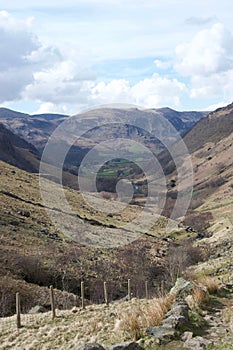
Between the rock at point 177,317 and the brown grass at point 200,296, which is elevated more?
the brown grass at point 200,296

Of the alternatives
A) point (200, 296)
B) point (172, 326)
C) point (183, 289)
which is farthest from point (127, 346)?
point (183, 289)

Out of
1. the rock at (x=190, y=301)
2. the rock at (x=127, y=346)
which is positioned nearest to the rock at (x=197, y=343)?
the rock at (x=127, y=346)

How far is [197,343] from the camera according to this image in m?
11.7

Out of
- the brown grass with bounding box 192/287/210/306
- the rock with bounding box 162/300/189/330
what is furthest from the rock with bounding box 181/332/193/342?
the brown grass with bounding box 192/287/210/306

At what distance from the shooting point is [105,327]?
50.4 ft

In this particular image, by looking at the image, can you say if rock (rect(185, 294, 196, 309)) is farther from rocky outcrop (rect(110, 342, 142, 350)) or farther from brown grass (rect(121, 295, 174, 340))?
rocky outcrop (rect(110, 342, 142, 350))

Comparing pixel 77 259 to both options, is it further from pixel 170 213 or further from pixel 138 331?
pixel 170 213

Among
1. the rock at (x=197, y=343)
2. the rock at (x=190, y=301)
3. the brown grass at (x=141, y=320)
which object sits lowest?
the rock at (x=197, y=343)

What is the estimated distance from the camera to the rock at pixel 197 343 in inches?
450

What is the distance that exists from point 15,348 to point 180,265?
64772mm

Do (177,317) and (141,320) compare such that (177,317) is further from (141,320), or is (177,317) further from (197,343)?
(197,343)

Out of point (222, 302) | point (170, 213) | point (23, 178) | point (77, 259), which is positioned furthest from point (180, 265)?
point (170, 213)

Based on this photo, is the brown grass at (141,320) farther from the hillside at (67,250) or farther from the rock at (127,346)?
the hillside at (67,250)

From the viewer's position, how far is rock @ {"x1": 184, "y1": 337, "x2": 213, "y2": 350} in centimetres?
1142
